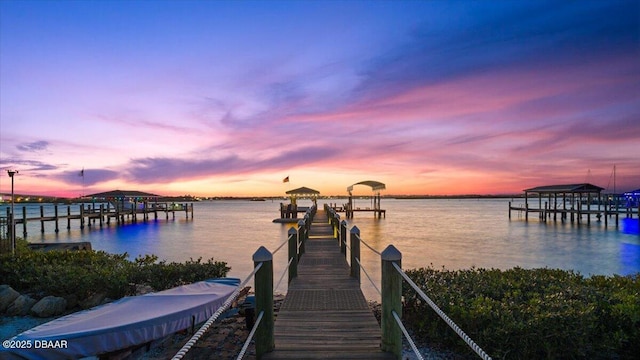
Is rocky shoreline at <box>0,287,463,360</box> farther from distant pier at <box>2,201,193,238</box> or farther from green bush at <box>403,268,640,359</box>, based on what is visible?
distant pier at <box>2,201,193,238</box>

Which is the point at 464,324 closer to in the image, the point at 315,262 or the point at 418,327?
the point at 418,327

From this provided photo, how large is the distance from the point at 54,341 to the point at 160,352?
2.73m

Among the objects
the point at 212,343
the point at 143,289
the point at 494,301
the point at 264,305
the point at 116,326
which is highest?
the point at 264,305

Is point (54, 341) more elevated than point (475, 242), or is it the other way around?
point (54, 341)

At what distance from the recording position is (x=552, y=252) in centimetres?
2297

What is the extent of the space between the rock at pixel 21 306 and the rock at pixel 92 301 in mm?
1193

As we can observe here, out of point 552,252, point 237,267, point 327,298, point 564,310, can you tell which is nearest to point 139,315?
point 327,298

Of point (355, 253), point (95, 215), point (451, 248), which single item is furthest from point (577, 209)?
point (95, 215)

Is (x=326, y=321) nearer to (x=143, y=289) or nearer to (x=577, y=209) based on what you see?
(x=143, y=289)

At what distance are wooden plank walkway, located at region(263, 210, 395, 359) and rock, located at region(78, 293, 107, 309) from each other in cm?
540

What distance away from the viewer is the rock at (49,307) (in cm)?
909

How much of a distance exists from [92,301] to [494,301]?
31.8ft

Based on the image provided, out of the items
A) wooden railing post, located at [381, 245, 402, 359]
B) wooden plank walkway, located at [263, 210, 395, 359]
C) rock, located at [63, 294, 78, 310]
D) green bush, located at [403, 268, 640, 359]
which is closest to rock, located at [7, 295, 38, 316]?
rock, located at [63, 294, 78, 310]

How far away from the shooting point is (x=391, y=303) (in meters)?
4.36
